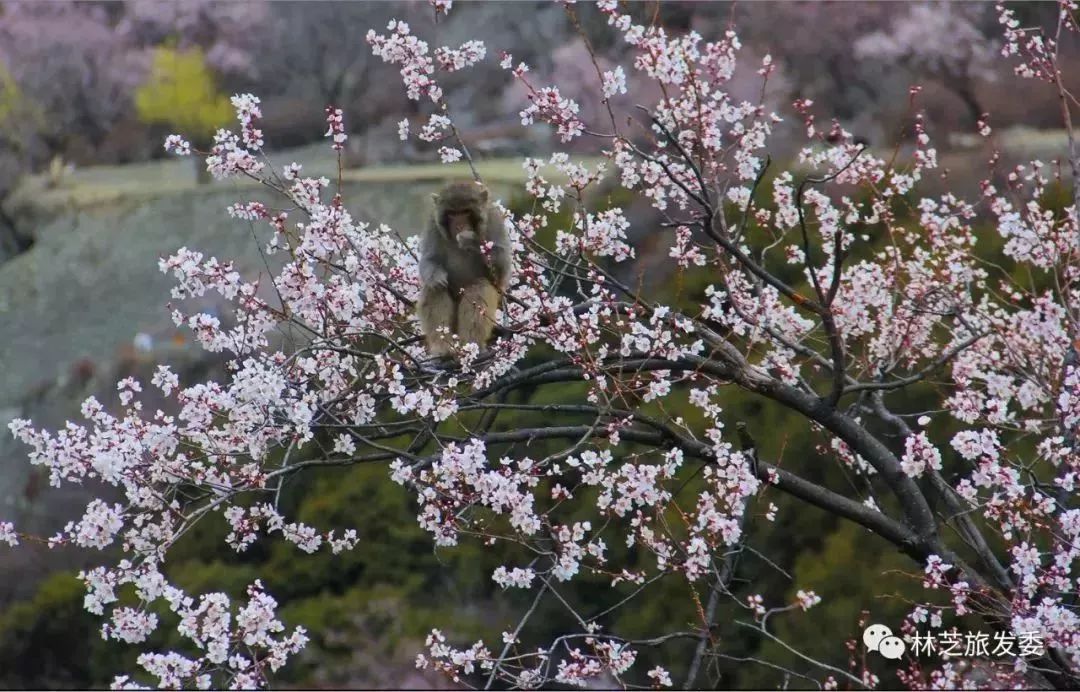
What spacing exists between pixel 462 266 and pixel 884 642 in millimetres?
2622

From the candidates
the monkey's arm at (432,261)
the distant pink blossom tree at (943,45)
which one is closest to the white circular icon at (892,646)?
the monkey's arm at (432,261)

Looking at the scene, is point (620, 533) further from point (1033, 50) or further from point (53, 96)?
point (53, 96)

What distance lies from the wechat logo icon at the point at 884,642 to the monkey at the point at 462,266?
2242mm

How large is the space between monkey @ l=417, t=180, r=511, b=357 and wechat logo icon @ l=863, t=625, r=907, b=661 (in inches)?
88.3

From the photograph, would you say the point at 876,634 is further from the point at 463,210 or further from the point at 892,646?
the point at 463,210

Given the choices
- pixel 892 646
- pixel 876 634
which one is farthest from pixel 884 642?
pixel 876 634

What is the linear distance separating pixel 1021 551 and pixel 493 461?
19.5 feet

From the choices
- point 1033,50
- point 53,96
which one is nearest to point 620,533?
point 1033,50

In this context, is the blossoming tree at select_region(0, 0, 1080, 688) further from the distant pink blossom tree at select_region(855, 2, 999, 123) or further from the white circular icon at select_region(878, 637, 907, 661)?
the distant pink blossom tree at select_region(855, 2, 999, 123)

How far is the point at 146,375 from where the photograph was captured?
1434 cm

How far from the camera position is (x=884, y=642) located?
5.63 metres

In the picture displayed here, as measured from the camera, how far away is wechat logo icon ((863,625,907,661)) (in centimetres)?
547

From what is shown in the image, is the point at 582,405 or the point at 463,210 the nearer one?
the point at 582,405

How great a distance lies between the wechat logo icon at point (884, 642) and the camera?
547 centimetres
